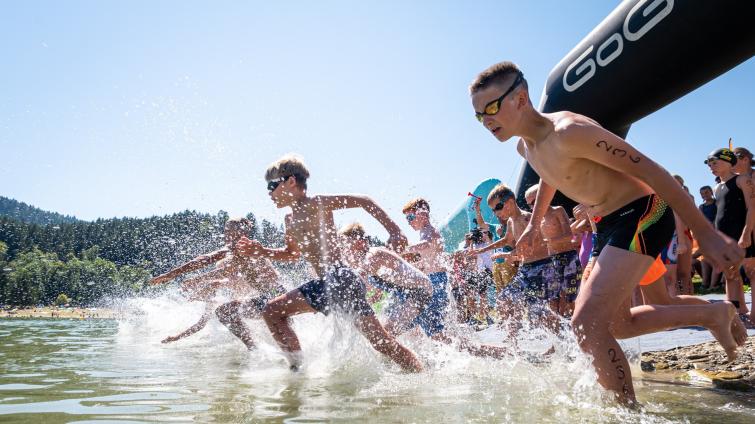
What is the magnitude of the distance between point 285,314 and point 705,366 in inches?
119

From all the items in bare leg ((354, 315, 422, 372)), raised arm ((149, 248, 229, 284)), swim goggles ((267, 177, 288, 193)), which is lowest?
bare leg ((354, 315, 422, 372))

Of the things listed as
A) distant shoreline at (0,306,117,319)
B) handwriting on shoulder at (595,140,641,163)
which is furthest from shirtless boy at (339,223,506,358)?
distant shoreline at (0,306,117,319)

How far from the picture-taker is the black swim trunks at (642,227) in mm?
2529

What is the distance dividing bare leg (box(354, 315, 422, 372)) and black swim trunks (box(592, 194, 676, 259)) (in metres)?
1.70

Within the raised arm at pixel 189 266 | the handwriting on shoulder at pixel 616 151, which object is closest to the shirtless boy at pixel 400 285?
the raised arm at pixel 189 266

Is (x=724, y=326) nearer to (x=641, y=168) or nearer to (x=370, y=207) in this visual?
(x=641, y=168)

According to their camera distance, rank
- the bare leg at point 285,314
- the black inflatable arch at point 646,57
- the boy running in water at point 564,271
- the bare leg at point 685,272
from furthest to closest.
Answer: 1. the bare leg at point 685,272
2. the boy running in water at point 564,271
3. the black inflatable arch at point 646,57
4. the bare leg at point 285,314

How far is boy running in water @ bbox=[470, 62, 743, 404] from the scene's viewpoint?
91.0 inches

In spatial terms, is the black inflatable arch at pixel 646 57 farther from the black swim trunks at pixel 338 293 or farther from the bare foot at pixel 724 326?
the black swim trunks at pixel 338 293

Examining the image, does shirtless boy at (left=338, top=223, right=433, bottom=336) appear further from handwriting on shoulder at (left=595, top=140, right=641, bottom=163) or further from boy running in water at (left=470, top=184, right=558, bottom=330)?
handwriting on shoulder at (left=595, top=140, right=641, bottom=163)

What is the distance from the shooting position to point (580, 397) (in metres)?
2.65

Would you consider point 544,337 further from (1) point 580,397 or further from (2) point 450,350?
(1) point 580,397

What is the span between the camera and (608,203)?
2.70 metres

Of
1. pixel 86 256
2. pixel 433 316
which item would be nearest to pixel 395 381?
pixel 433 316
